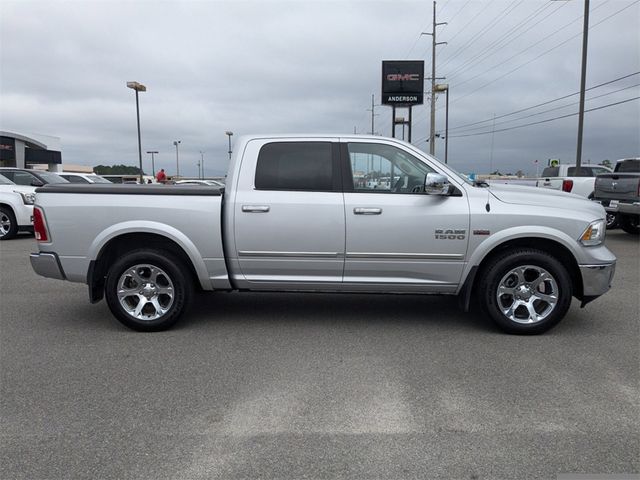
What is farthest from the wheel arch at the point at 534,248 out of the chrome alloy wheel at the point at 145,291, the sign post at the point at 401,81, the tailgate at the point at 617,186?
the sign post at the point at 401,81

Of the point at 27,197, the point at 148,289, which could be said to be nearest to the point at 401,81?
the point at 27,197

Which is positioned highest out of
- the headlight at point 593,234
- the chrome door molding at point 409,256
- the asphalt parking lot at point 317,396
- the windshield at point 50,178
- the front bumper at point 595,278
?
the windshield at point 50,178

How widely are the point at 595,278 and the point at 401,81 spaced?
2910cm

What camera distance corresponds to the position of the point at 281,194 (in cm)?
517

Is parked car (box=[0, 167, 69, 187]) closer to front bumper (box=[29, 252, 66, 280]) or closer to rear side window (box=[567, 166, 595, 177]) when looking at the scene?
front bumper (box=[29, 252, 66, 280])

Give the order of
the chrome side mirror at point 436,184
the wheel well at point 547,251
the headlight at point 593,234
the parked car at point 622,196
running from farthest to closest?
the parked car at point 622,196
the wheel well at point 547,251
the headlight at point 593,234
the chrome side mirror at point 436,184

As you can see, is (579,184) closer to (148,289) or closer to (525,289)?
(525,289)

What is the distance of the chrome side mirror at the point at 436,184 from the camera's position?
481cm

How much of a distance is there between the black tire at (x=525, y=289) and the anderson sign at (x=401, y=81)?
93.5ft

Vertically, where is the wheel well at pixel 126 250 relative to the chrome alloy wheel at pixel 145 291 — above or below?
above

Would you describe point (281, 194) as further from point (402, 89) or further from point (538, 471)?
point (402, 89)

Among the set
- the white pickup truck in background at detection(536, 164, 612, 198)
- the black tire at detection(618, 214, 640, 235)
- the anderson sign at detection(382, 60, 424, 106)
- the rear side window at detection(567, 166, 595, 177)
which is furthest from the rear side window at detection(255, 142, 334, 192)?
the anderson sign at detection(382, 60, 424, 106)

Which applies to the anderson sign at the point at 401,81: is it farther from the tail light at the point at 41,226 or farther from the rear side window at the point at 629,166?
the tail light at the point at 41,226

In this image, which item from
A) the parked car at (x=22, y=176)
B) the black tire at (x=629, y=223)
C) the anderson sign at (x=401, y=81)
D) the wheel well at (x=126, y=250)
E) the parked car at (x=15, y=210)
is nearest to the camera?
the wheel well at (x=126, y=250)
